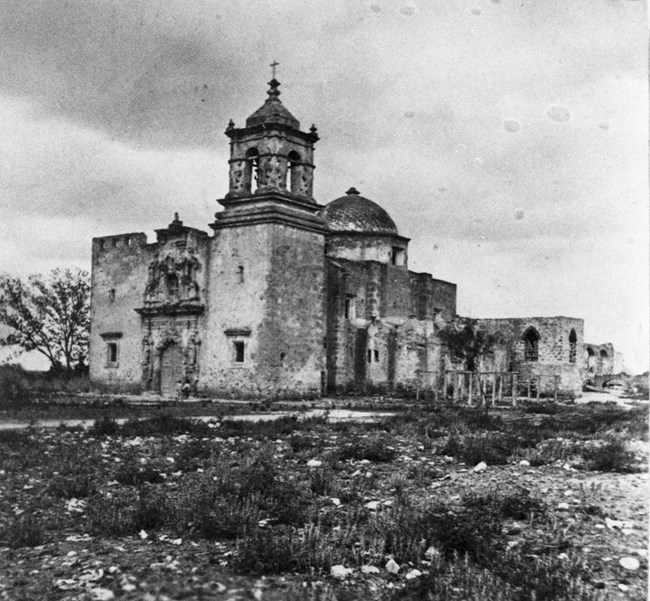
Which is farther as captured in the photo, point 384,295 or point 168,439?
point 384,295

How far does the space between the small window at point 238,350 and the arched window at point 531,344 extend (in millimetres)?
14380

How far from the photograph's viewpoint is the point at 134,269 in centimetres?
3172

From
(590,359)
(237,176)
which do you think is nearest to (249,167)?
(237,176)

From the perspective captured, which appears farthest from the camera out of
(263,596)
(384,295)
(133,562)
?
(384,295)

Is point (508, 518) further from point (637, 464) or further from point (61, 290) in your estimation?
point (61, 290)

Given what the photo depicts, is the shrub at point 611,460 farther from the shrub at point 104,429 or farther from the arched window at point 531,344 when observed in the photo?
the arched window at point 531,344

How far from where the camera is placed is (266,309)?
26797 millimetres

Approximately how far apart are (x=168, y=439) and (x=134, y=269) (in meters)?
20.1

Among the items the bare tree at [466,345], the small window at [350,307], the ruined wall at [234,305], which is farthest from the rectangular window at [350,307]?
the ruined wall at [234,305]

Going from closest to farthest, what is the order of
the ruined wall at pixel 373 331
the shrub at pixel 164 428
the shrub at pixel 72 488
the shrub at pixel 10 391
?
the shrub at pixel 72 488, the shrub at pixel 164 428, the shrub at pixel 10 391, the ruined wall at pixel 373 331

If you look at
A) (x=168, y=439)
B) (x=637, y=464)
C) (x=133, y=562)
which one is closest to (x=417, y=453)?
(x=637, y=464)

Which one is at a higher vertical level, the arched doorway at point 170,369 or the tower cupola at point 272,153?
the tower cupola at point 272,153

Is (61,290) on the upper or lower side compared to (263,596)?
upper

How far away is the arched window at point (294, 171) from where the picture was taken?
28.0 m
